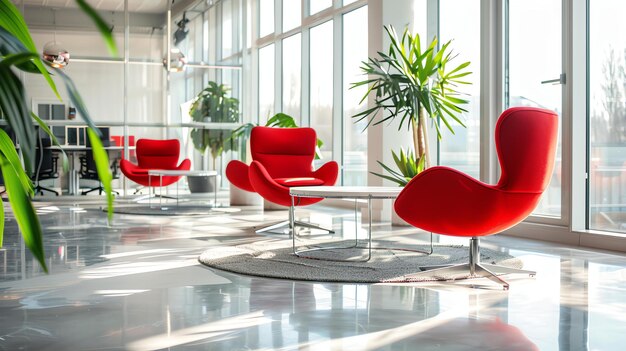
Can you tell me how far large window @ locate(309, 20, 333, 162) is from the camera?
399 inches

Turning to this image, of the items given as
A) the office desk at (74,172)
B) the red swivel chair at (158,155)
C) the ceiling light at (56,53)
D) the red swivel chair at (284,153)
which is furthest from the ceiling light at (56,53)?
the red swivel chair at (284,153)

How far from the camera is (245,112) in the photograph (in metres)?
11.8

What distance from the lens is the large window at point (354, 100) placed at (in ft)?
30.5

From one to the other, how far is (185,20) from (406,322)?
31.7 ft

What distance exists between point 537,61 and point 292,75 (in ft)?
18.0

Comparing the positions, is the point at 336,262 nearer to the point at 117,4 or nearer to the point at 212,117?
the point at 212,117

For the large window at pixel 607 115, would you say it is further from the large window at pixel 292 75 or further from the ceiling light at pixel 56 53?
the ceiling light at pixel 56 53

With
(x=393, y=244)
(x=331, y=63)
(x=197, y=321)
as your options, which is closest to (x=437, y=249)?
(x=393, y=244)

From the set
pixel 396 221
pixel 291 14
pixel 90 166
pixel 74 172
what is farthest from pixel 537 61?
pixel 74 172

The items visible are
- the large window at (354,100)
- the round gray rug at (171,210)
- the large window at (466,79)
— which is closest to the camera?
the large window at (466,79)

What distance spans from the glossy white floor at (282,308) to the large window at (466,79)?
2290mm

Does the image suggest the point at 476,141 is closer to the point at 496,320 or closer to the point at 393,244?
the point at 393,244

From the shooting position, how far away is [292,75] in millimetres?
11125

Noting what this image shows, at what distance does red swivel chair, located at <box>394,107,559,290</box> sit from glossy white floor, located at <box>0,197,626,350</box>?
0.34m
